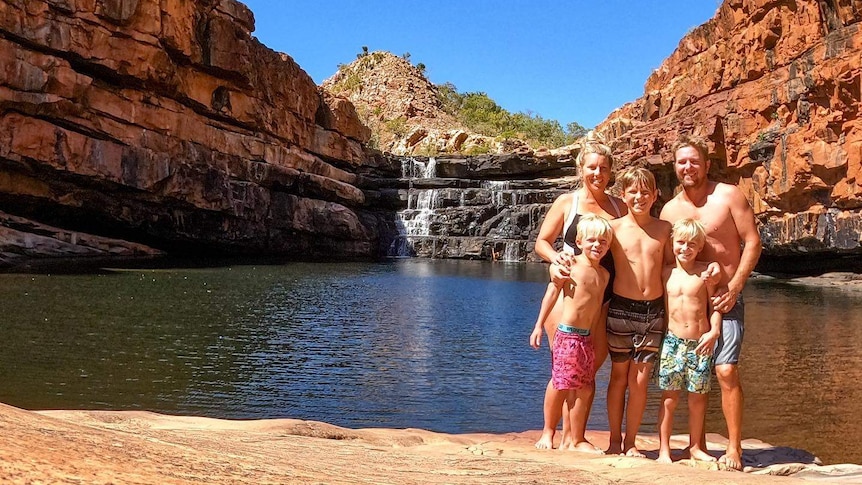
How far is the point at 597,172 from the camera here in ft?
17.7

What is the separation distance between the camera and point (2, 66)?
88.3 ft

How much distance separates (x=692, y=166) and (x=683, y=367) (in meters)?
1.47

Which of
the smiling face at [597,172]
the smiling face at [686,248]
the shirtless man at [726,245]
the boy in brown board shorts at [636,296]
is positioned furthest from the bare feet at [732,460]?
the smiling face at [597,172]

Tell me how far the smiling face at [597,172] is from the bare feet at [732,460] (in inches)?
82.2

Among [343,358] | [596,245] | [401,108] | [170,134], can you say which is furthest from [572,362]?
[401,108]

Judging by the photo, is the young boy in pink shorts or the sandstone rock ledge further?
the young boy in pink shorts

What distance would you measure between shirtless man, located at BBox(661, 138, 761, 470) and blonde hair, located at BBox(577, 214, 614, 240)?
24.9 inches

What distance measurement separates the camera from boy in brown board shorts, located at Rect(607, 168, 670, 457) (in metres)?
5.06

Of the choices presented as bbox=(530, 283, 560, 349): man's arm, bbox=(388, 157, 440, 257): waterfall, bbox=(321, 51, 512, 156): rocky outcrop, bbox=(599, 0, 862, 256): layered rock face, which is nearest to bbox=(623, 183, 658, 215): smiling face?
bbox=(530, 283, 560, 349): man's arm

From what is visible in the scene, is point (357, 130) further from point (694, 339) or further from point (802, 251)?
point (694, 339)

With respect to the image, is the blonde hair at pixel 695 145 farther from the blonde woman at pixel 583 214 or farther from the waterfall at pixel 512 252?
the waterfall at pixel 512 252

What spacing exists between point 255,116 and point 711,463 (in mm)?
38015

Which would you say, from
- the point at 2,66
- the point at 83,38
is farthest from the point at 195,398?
the point at 83,38

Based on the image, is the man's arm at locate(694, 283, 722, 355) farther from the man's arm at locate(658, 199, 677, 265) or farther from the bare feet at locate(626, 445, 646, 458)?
the bare feet at locate(626, 445, 646, 458)
